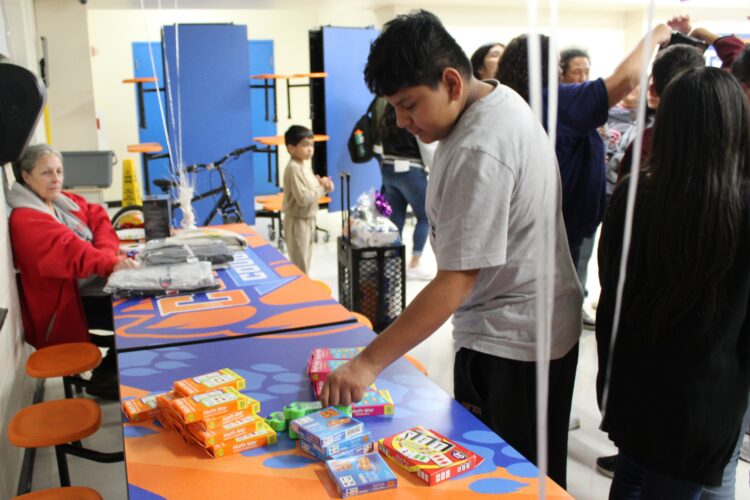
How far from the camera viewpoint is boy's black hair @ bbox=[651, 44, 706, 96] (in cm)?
196

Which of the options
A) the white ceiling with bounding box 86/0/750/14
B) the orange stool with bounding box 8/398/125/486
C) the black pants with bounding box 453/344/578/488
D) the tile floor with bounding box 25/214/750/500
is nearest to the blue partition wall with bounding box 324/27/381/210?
the white ceiling with bounding box 86/0/750/14

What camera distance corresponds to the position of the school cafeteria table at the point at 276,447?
3.42 ft

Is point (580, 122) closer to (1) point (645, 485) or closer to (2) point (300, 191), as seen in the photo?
(1) point (645, 485)

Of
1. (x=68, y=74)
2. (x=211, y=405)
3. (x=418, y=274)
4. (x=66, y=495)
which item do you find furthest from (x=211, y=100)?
(x=211, y=405)

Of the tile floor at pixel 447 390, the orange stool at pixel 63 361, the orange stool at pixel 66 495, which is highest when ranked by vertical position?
the orange stool at pixel 63 361

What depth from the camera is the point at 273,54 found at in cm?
780

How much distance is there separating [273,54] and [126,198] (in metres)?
2.78

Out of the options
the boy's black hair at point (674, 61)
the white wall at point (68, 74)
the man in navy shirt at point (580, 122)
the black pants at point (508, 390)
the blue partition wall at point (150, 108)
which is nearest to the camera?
the black pants at point (508, 390)

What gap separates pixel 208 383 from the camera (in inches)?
51.6

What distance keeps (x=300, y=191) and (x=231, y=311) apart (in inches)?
70.9

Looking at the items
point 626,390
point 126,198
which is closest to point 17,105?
point 626,390

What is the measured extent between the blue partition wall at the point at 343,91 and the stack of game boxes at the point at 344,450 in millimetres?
5045

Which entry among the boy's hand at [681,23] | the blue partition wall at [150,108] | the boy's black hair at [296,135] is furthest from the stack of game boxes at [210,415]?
the blue partition wall at [150,108]

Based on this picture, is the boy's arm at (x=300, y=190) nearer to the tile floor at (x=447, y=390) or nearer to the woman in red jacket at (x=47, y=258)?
the tile floor at (x=447, y=390)
